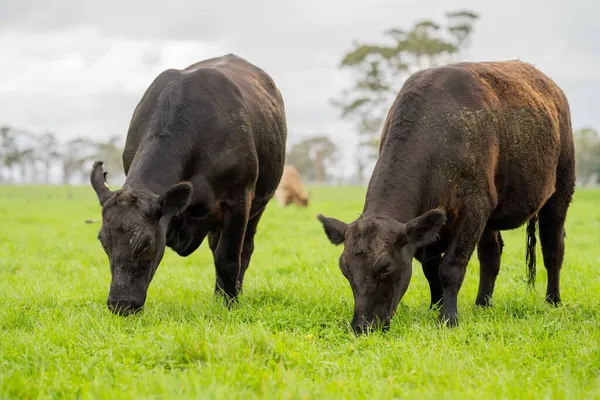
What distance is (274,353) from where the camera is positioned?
15.1 feet

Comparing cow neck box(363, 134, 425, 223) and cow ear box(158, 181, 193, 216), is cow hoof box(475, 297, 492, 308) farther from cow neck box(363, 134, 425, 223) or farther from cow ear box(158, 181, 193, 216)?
cow ear box(158, 181, 193, 216)

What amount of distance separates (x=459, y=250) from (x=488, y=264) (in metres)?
1.48

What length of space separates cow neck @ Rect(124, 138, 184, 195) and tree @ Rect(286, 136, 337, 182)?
356 ft

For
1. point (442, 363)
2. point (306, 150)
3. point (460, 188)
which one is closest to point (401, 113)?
point (460, 188)

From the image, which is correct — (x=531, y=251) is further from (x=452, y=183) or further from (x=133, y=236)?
(x=133, y=236)

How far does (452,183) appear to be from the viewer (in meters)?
6.27

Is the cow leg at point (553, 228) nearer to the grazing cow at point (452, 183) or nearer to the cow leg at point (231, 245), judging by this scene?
the grazing cow at point (452, 183)

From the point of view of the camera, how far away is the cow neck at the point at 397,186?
19.7 feet

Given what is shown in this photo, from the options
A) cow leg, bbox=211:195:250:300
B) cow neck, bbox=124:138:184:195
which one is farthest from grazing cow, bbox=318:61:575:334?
cow neck, bbox=124:138:184:195

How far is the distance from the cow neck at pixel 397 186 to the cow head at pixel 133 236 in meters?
1.62

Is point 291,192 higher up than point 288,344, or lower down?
lower down

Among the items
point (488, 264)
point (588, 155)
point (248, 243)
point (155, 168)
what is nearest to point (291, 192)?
point (248, 243)

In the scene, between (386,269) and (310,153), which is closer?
(386,269)

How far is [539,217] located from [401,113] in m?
2.65
